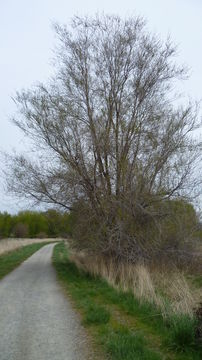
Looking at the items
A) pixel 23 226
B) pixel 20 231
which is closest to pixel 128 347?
pixel 20 231

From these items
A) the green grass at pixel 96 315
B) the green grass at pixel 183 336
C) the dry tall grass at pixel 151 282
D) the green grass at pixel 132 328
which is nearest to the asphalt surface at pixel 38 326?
the green grass at pixel 96 315

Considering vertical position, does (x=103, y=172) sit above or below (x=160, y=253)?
above

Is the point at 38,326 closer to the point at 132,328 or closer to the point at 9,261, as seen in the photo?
the point at 132,328

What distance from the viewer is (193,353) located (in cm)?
558

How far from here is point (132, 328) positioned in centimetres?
707

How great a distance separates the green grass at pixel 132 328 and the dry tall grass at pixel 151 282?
35 cm

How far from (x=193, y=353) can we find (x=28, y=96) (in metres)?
14.0

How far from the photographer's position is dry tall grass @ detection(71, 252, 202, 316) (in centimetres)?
816

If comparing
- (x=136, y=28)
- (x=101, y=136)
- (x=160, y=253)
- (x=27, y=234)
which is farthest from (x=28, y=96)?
(x=27, y=234)

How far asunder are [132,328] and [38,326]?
6.14ft

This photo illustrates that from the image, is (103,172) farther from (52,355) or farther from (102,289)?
(52,355)

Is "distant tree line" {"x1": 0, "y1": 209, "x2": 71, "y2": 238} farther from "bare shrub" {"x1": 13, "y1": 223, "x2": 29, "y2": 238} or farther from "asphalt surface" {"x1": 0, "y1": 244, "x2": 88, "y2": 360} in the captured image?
"asphalt surface" {"x1": 0, "y1": 244, "x2": 88, "y2": 360}

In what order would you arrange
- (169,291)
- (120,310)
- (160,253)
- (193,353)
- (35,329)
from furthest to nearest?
(160,253) → (169,291) → (120,310) → (35,329) → (193,353)

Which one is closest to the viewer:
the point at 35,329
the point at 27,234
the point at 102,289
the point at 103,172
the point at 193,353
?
the point at 193,353
